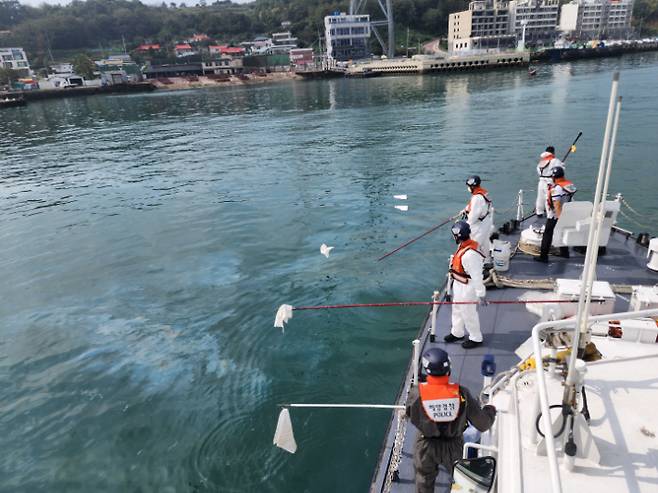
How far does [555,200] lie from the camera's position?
32.1ft

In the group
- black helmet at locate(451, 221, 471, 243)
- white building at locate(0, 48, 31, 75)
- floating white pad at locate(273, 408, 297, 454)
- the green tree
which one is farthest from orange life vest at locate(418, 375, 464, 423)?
white building at locate(0, 48, 31, 75)

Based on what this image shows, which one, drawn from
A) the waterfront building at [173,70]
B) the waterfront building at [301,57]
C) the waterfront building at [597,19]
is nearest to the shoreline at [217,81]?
the waterfront building at [173,70]

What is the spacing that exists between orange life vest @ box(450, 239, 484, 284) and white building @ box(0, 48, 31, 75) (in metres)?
169

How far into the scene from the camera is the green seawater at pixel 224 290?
7625 mm

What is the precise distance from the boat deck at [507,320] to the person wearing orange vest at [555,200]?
591 millimetres

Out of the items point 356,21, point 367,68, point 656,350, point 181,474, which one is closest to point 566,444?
point 656,350

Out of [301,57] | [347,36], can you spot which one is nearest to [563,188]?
[301,57]

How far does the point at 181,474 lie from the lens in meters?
7.19

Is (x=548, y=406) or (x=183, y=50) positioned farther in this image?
(x=183, y=50)

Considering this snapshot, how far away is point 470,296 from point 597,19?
196 m

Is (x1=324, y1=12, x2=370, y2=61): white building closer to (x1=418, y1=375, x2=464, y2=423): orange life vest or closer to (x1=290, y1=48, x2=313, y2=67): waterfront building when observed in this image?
(x1=290, y1=48, x2=313, y2=67): waterfront building

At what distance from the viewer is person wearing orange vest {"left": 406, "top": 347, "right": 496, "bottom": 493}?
14.4 ft

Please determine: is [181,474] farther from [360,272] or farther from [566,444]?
[360,272]

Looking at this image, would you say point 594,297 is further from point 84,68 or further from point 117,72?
point 84,68
